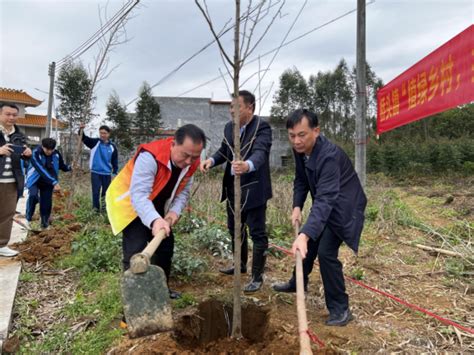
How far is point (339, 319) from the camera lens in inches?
105

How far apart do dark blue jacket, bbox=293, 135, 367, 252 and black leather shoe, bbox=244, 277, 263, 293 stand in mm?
957

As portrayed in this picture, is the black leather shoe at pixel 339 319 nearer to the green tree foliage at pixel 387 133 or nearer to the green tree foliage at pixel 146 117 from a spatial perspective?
the green tree foliage at pixel 387 133

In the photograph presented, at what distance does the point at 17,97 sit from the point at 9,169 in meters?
27.7

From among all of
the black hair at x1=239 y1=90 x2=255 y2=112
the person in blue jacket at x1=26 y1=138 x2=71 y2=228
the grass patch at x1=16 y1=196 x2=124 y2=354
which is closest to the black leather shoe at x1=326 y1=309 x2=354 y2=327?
the grass patch at x1=16 y1=196 x2=124 y2=354

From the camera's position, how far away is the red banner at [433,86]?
4273mm

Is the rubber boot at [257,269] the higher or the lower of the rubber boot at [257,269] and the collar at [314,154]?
the lower

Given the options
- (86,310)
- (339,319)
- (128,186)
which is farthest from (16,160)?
(339,319)

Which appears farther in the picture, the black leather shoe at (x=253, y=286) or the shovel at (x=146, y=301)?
the black leather shoe at (x=253, y=286)

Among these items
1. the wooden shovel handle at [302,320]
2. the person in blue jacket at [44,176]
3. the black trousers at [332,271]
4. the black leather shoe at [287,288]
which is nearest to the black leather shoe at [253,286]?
the black leather shoe at [287,288]

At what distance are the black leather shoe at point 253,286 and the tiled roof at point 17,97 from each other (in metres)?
29.2

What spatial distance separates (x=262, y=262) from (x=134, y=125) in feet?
66.1

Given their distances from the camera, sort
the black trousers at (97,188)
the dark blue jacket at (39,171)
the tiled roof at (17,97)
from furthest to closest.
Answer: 1. the tiled roof at (17,97)
2. the black trousers at (97,188)
3. the dark blue jacket at (39,171)

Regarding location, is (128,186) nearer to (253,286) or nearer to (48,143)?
(253,286)

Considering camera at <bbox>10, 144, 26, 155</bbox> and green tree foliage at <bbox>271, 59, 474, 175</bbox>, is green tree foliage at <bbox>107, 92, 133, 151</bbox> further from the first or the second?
camera at <bbox>10, 144, 26, 155</bbox>
